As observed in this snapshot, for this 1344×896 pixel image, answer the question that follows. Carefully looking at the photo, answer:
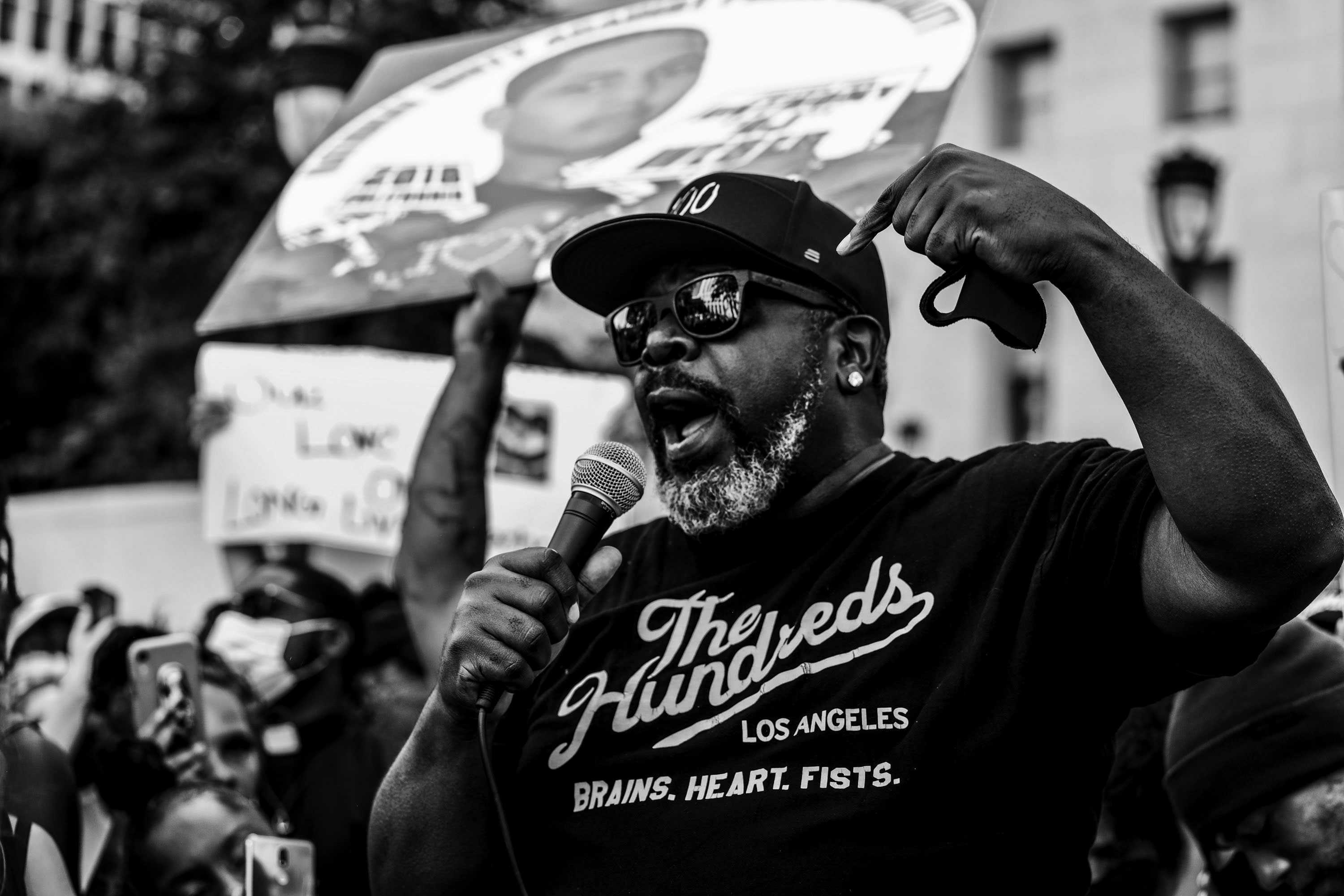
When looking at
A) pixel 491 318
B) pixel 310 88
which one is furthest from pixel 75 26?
pixel 491 318

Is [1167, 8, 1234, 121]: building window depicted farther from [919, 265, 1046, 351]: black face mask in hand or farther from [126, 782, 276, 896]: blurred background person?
[919, 265, 1046, 351]: black face mask in hand

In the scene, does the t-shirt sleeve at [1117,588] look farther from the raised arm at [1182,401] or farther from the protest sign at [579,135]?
the protest sign at [579,135]

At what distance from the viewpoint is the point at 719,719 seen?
2.66 metres

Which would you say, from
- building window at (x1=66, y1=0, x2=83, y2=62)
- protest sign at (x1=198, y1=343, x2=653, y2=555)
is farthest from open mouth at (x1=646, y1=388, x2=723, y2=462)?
building window at (x1=66, y1=0, x2=83, y2=62)

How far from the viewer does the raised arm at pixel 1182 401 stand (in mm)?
2158

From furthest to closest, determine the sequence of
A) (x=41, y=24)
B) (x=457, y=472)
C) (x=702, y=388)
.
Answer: (x=41, y=24) → (x=457, y=472) → (x=702, y=388)

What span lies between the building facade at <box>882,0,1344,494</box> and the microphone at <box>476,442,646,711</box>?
16306 millimetres

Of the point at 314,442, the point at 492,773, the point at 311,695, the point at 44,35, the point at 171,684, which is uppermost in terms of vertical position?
the point at 492,773

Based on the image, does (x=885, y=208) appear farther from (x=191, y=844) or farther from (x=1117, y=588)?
(x=191, y=844)

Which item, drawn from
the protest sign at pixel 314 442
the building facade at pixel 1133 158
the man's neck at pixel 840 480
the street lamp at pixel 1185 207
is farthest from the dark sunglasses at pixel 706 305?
the building facade at pixel 1133 158

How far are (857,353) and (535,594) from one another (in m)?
0.95

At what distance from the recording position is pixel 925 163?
232 centimetres

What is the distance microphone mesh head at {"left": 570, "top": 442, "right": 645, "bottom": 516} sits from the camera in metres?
2.60

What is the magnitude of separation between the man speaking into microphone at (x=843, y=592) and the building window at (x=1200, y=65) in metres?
19.0
